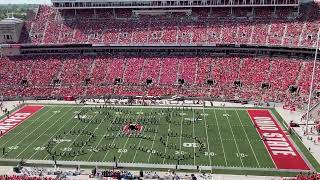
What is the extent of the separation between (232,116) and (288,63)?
49.0ft

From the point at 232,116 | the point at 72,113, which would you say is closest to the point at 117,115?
the point at 72,113

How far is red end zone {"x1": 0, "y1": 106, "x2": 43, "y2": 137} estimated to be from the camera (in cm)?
4138

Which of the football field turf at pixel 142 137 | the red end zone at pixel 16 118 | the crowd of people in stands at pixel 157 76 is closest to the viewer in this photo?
the football field turf at pixel 142 137

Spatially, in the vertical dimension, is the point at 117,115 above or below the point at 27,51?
below

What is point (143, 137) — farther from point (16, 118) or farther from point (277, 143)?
point (16, 118)

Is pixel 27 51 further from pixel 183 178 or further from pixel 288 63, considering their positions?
pixel 183 178

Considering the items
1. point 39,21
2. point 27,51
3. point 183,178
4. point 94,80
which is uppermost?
point 39,21

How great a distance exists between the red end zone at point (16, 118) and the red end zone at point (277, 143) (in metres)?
24.1

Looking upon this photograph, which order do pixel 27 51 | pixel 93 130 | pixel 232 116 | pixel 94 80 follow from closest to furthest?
1. pixel 93 130
2. pixel 232 116
3. pixel 94 80
4. pixel 27 51

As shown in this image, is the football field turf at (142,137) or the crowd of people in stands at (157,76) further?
the crowd of people in stands at (157,76)

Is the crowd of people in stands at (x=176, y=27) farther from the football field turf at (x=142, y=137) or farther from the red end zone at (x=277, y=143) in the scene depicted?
the red end zone at (x=277, y=143)

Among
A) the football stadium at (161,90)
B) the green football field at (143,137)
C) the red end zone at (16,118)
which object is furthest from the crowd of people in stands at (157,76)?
the green football field at (143,137)

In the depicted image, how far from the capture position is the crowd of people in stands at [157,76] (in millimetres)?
53250

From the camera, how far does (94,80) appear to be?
2266 inches
